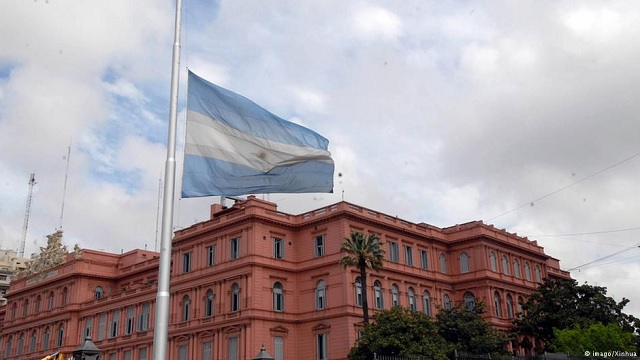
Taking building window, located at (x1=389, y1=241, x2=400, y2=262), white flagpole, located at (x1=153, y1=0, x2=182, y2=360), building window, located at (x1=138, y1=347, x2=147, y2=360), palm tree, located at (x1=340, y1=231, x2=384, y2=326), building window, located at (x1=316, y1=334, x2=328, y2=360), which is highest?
building window, located at (x1=389, y1=241, x2=400, y2=262)

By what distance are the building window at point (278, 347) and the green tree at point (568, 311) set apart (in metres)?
19.0

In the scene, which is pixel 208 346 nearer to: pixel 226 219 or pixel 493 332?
pixel 226 219

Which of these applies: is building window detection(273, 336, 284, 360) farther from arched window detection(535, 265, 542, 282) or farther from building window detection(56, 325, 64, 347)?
arched window detection(535, 265, 542, 282)

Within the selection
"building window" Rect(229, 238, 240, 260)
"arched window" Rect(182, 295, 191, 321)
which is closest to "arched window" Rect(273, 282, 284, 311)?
"building window" Rect(229, 238, 240, 260)

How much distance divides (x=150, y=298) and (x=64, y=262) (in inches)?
679

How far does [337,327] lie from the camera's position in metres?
48.8

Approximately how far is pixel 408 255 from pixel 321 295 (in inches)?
361

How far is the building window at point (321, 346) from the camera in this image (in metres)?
49.5

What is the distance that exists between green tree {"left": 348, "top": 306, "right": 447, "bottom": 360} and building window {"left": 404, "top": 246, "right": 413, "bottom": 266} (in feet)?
40.4

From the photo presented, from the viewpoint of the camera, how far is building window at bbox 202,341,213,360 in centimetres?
5150

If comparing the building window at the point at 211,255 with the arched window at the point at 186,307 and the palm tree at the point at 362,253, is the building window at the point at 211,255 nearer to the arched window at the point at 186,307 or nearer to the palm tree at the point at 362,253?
the arched window at the point at 186,307

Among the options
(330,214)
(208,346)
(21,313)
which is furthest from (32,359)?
(330,214)

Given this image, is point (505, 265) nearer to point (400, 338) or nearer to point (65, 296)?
point (400, 338)

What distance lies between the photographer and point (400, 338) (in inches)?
1631
